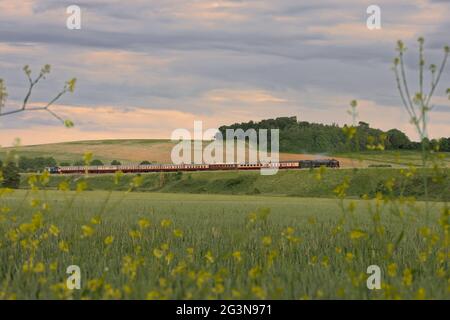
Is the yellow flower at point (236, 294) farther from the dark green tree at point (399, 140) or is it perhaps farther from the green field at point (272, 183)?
the dark green tree at point (399, 140)

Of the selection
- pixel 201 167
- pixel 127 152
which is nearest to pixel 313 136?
pixel 201 167

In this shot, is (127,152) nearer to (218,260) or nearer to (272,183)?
(272,183)

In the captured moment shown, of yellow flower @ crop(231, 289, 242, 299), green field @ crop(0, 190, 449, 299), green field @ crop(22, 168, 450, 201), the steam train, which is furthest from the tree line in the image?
yellow flower @ crop(231, 289, 242, 299)

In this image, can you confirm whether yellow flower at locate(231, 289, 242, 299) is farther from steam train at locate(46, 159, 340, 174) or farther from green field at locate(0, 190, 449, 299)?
steam train at locate(46, 159, 340, 174)

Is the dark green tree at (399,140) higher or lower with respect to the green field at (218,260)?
higher

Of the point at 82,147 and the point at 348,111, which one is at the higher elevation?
the point at 82,147

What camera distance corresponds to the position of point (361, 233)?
782 centimetres

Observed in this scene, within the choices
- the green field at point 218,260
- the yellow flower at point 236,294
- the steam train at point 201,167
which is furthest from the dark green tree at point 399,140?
the yellow flower at point 236,294

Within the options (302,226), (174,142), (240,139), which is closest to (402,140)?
(240,139)
